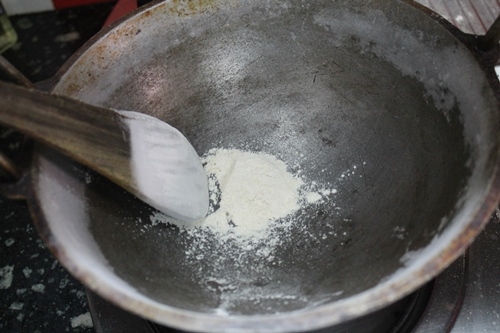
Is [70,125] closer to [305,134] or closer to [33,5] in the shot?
[305,134]

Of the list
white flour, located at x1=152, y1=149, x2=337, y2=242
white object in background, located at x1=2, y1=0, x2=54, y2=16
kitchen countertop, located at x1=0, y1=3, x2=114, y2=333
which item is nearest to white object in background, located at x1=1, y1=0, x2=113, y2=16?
white object in background, located at x1=2, y1=0, x2=54, y2=16

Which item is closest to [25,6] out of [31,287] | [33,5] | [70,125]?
[33,5]

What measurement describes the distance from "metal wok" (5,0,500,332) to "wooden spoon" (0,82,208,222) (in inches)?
2.2

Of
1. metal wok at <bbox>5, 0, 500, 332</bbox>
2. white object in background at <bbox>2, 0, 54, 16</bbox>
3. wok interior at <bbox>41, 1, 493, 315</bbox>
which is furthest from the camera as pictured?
white object in background at <bbox>2, 0, 54, 16</bbox>

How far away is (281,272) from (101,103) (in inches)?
17.8

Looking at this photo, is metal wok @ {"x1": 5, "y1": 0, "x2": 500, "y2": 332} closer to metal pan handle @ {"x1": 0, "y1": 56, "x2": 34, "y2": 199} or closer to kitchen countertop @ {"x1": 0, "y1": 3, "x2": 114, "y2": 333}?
→ metal pan handle @ {"x1": 0, "y1": 56, "x2": 34, "y2": 199}

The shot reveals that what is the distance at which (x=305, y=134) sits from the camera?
3.43 ft

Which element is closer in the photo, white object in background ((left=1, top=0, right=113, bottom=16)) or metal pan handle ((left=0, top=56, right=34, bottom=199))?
metal pan handle ((left=0, top=56, right=34, bottom=199))

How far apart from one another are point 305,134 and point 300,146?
0.03m

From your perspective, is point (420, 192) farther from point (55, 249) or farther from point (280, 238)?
point (55, 249)

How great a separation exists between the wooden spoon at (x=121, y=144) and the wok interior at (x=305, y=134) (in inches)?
→ 2.8

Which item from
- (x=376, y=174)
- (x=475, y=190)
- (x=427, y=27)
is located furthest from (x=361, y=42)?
(x=475, y=190)

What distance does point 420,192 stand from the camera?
0.83 metres

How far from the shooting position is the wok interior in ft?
2.50
